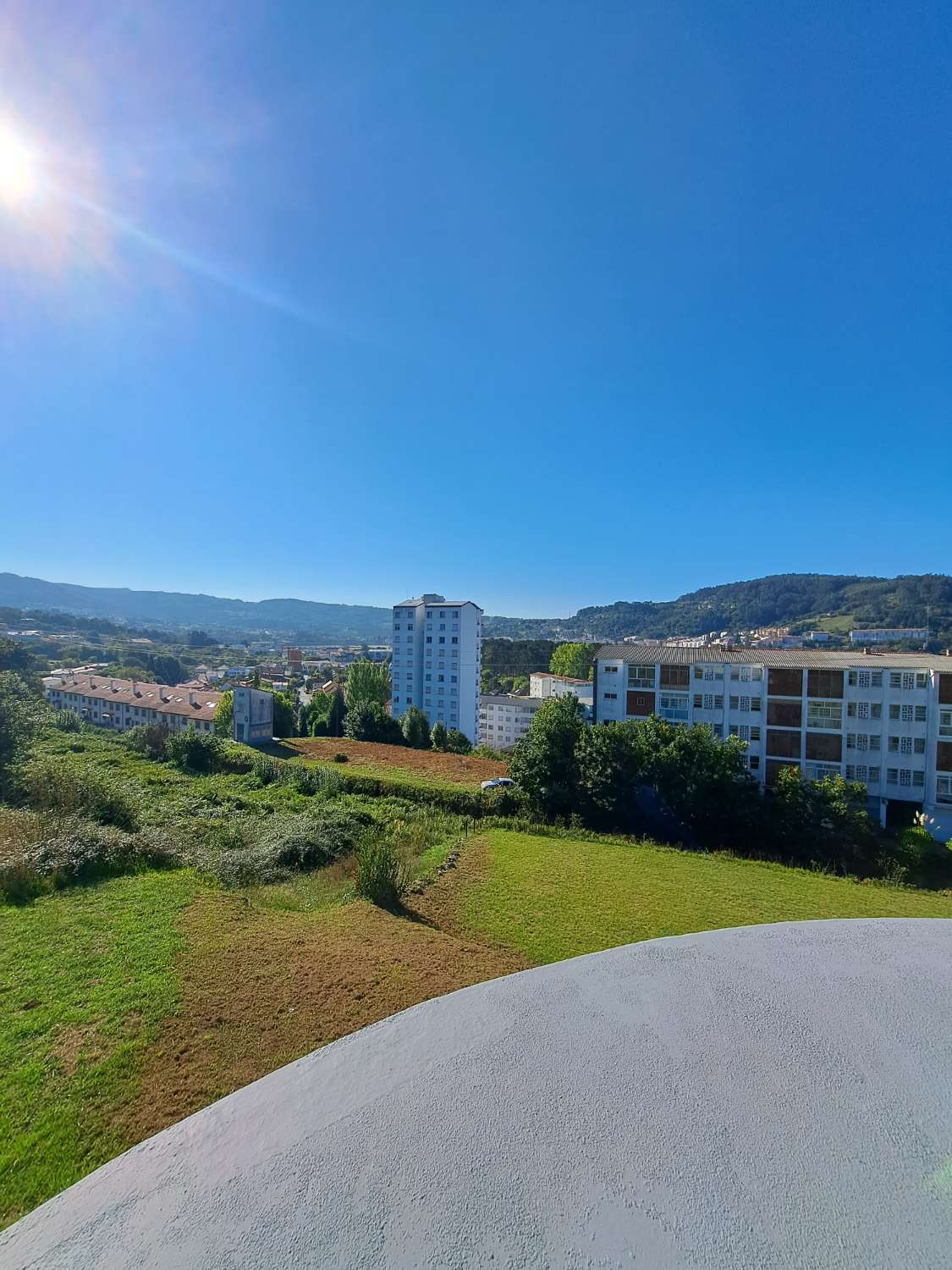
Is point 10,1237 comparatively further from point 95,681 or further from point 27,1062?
point 95,681

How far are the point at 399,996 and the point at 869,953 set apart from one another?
154 inches

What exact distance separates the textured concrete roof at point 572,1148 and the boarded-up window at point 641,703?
20025 millimetres

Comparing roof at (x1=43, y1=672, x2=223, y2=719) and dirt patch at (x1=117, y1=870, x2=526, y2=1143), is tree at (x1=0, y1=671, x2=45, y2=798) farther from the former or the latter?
roof at (x1=43, y1=672, x2=223, y2=719)

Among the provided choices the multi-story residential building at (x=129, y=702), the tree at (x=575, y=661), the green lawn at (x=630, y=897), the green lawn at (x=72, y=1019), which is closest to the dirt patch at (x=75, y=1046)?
the green lawn at (x=72, y=1019)

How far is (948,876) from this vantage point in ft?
51.5

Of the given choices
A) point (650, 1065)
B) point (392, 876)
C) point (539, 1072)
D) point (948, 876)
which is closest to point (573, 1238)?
point (539, 1072)

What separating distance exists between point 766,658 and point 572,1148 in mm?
22355

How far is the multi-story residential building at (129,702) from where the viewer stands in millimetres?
39594

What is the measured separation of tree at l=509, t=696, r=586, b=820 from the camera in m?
16.7

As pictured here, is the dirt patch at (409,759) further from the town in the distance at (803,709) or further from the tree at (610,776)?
the tree at (610,776)

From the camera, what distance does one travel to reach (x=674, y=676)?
74.6 ft

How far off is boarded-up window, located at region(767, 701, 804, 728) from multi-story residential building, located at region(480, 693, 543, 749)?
26286 millimetres

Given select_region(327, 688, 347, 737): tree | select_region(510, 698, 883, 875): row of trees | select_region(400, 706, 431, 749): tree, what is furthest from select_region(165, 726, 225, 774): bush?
select_region(327, 688, 347, 737): tree

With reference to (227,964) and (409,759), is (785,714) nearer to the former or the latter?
(409,759)
